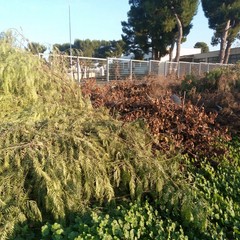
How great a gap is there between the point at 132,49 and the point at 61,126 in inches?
1229

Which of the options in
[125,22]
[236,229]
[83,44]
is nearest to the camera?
[236,229]

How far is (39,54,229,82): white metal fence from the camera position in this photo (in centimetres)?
617

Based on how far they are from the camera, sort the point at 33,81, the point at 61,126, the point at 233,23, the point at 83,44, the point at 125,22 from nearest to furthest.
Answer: the point at 61,126
the point at 33,81
the point at 233,23
the point at 125,22
the point at 83,44

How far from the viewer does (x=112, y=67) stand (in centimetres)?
1296

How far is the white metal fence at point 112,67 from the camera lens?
6174 millimetres

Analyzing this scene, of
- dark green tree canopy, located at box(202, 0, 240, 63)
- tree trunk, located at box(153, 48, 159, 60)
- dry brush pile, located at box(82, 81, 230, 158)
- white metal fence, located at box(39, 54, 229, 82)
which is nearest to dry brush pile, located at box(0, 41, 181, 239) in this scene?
dry brush pile, located at box(82, 81, 230, 158)

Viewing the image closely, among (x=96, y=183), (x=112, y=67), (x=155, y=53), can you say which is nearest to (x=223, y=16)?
(x=155, y=53)

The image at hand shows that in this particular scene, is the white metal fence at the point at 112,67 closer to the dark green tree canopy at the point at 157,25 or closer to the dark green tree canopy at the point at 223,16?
the dark green tree canopy at the point at 157,25

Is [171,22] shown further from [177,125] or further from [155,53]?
[177,125]

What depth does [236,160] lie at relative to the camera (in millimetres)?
3793

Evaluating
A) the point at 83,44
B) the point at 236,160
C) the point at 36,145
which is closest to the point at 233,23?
the point at 236,160

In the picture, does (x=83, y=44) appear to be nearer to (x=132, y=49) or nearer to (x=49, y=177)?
(x=132, y=49)

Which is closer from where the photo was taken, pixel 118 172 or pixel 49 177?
pixel 49 177

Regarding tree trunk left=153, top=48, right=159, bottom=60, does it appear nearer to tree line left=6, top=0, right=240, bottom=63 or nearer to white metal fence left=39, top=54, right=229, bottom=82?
tree line left=6, top=0, right=240, bottom=63
